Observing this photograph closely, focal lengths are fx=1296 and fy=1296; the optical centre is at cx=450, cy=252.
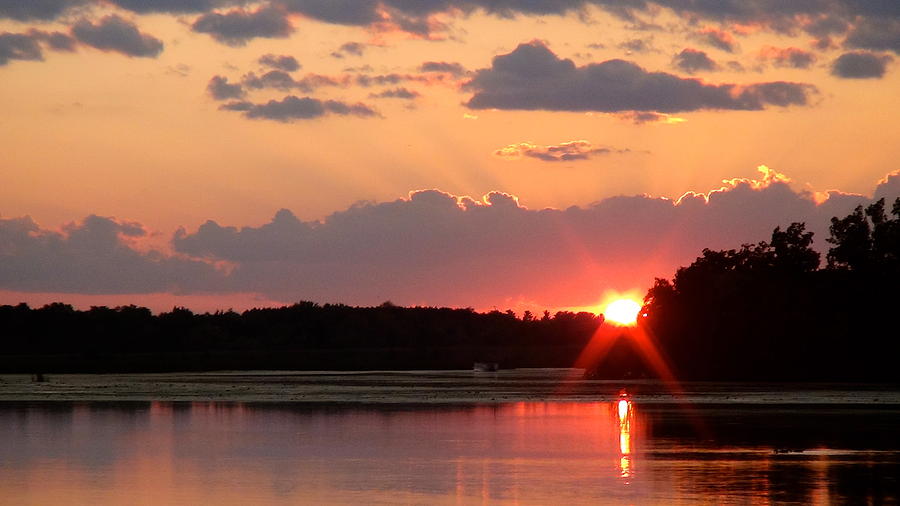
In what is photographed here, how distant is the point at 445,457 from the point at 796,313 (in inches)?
2978

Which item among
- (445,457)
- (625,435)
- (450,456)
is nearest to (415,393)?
(625,435)

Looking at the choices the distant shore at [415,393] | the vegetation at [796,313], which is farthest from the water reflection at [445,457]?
the vegetation at [796,313]

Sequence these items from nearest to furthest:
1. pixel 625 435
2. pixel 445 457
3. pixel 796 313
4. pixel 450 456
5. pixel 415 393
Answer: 1. pixel 445 457
2. pixel 450 456
3. pixel 625 435
4. pixel 415 393
5. pixel 796 313

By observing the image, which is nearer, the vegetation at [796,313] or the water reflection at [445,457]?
the water reflection at [445,457]

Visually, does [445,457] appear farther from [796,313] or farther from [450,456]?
[796,313]

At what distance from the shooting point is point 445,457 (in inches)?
1433

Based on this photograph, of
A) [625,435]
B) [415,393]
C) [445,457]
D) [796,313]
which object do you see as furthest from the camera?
[796,313]

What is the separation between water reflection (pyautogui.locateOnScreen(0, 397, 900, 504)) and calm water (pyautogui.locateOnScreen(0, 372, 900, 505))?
0.06 m

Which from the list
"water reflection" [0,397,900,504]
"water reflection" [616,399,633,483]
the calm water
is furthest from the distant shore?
"water reflection" [0,397,900,504]

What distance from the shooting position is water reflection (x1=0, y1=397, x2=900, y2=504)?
2833 cm

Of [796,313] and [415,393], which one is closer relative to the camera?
[415,393]

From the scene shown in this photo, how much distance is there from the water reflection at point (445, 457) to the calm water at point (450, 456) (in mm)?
55

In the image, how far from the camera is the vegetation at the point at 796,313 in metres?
103

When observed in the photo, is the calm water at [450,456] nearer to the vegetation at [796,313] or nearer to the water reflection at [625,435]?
the water reflection at [625,435]
